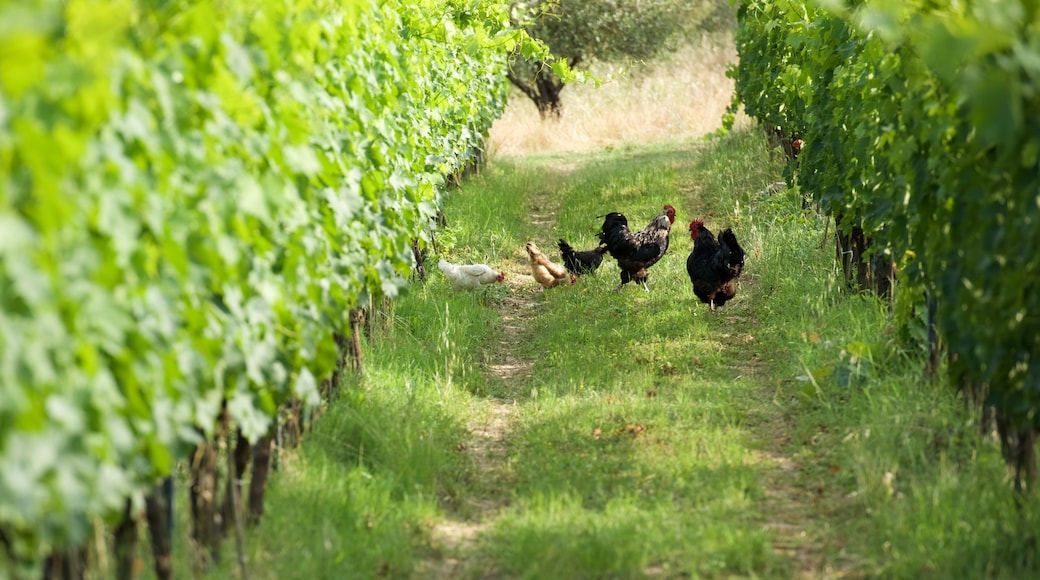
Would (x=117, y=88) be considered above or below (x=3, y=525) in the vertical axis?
above

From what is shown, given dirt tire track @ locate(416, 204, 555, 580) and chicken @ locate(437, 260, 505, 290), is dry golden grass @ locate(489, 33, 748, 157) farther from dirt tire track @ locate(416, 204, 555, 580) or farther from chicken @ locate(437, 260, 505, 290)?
dirt tire track @ locate(416, 204, 555, 580)

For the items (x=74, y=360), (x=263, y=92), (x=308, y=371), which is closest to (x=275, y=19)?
(x=263, y=92)

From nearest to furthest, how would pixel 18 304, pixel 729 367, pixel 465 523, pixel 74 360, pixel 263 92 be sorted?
pixel 18 304, pixel 74 360, pixel 263 92, pixel 465 523, pixel 729 367

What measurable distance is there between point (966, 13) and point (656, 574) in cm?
241

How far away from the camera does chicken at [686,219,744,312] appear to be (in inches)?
352

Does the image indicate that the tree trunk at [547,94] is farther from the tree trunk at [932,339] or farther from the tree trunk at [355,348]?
the tree trunk at [932,339]

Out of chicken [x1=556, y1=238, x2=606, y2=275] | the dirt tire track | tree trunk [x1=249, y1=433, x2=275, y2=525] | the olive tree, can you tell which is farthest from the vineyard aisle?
the olive tree

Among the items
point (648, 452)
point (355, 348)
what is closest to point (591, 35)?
point (355, 348)

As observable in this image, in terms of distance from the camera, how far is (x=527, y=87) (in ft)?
81.6

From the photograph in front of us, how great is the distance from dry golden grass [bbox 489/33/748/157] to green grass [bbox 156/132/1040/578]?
11234 mm

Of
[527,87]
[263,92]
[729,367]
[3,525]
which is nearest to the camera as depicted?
[3,525]

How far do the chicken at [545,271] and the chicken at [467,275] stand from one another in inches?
19.3

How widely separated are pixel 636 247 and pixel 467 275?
4.87 ft

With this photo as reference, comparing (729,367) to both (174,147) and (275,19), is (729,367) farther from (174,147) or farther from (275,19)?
(174,147)
